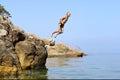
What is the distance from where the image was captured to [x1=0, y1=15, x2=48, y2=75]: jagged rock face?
3034 centimetres

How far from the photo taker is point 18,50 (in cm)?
3575

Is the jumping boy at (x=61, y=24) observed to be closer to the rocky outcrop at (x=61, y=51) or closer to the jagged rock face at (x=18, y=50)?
the jagged rock face at (x=18, y=50)

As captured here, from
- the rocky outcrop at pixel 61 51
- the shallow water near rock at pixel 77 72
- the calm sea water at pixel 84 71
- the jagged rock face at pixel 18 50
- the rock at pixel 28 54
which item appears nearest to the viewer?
the calm sea water at pixel 84 71

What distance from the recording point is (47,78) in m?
28.1

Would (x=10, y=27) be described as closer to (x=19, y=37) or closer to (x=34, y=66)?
(x=19, y=37)

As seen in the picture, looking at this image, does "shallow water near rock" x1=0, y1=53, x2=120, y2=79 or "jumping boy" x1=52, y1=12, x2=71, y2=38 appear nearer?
"shallow water near rock" x1=0, y1=53, x2=120, y2=79

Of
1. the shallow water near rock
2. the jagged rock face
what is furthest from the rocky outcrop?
the jagged rock face

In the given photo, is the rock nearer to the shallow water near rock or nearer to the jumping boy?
the shallow water near rock

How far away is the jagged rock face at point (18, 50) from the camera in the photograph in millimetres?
30344

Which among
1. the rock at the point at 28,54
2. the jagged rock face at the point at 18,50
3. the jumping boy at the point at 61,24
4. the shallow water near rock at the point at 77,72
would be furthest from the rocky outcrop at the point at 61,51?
the rock at the point at 28,54

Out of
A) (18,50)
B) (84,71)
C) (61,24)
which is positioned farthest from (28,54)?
(61,24)

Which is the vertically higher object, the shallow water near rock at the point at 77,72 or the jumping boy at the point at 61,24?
the jumping boy at the point at 61,24

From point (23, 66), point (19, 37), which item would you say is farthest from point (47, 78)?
point (19, 37)

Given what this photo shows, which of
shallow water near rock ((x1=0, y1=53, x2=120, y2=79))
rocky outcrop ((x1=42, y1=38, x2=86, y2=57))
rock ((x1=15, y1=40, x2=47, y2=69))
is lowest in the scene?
shallow water near rock ((x1=0, y1=53, x2=120, y2=79))
